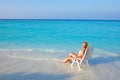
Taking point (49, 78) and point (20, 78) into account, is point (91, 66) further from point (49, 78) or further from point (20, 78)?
point (20, 78)

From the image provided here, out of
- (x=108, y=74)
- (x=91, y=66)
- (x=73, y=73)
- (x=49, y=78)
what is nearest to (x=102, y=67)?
(x=91, y=66)

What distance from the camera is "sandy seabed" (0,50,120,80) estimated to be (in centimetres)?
724

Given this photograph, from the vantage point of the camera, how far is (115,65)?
9.34 metres

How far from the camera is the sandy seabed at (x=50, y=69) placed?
23.8ft

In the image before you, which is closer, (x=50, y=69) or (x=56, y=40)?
(x=50, y=69)

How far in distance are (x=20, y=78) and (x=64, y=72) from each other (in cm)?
172

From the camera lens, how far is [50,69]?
26.8 ft

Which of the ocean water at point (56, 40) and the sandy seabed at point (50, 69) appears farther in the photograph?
the ocean water at point (56, 40)

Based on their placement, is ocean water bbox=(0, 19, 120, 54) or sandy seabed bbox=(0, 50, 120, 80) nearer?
sandy seabed bbox=(0, 50, 120, 80)

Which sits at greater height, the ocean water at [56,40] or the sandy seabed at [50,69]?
the sandy seabed at [50,69]

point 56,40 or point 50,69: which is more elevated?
point 50,69

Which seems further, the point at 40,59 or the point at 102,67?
the point at 40,59

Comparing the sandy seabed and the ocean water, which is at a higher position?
the sandy seabed

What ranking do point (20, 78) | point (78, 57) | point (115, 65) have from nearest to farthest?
point (20, 78) → point (78, 57) → point (115, 65)
